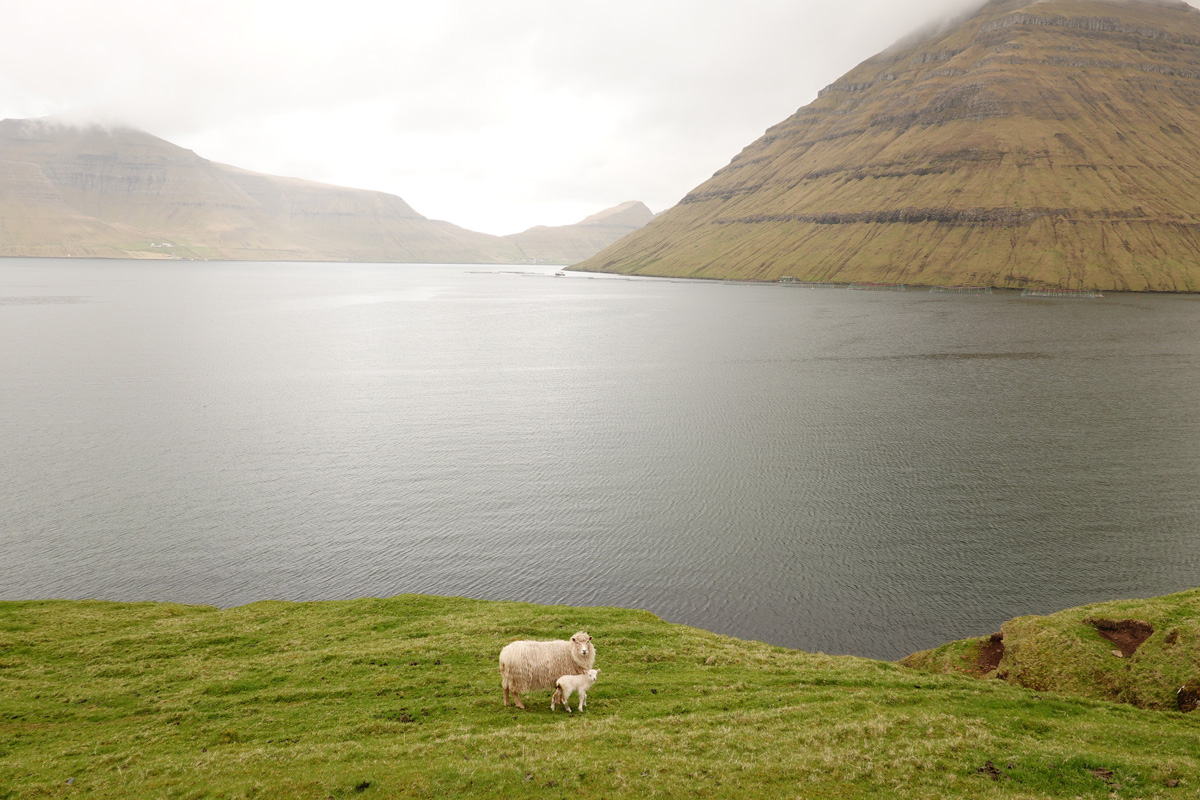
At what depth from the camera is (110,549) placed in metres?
51.3

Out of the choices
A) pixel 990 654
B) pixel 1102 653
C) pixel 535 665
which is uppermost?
pixel 535 665

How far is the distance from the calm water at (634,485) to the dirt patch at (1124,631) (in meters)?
10.3

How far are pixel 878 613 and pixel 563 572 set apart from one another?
24001mm

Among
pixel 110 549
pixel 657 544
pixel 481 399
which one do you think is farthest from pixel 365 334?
pixel 657 544

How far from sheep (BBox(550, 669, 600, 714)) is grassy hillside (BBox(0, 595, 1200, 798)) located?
72 centimetres

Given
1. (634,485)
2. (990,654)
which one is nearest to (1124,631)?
(990,654)

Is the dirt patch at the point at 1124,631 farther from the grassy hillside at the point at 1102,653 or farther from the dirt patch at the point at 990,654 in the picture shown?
the dirt patch at the point at 990,654

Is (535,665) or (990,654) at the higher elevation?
(535,665)

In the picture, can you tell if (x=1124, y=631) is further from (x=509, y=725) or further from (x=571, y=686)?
(x=509, y=725)

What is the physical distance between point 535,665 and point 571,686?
161 centimetres

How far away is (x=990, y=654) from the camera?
3350cm

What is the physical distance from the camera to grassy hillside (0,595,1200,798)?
59.9 ft

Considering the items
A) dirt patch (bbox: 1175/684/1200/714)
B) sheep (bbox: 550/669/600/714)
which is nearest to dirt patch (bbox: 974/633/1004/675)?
dirt patch (bbox: 1175/684/1200/714)

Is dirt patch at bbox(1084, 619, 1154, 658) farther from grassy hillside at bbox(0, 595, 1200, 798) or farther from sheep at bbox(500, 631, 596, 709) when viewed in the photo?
sheep at bbox(500, 631, 596, 709)
